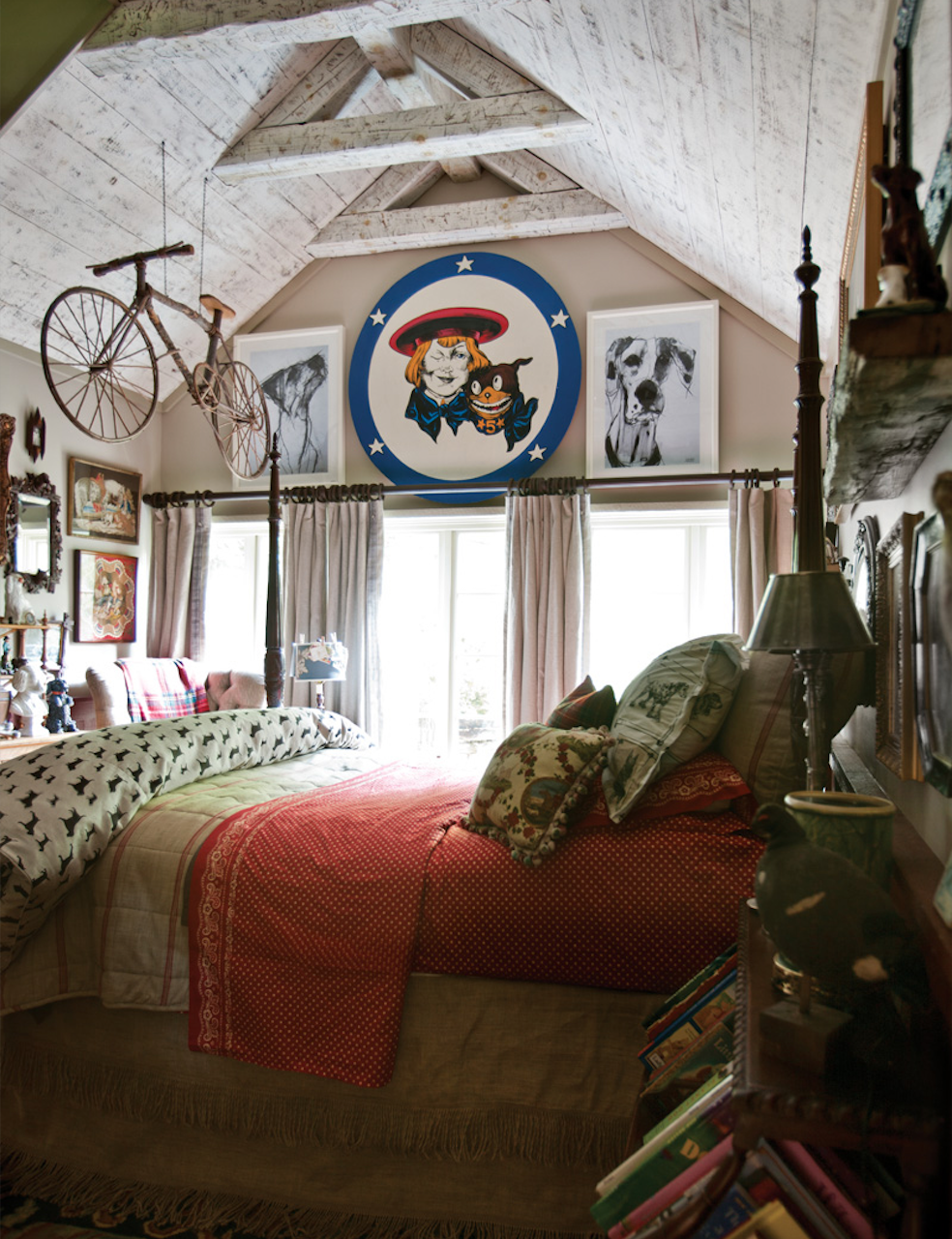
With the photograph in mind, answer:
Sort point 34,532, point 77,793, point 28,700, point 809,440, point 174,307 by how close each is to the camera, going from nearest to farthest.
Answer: point 809,440 < point 77,793 < point 174,307 < point 28,700 < point 34,532

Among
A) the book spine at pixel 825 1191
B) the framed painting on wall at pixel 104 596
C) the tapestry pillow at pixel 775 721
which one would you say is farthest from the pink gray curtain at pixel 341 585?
the book spine at pixel 825 1191

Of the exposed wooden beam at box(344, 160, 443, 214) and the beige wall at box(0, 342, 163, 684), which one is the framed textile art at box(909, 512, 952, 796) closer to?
the beige wall at box(0, 342, 163, 684)

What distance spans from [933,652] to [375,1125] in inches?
57.4

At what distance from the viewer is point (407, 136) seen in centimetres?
445

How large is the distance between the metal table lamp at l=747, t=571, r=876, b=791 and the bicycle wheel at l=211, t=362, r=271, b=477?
288 cm

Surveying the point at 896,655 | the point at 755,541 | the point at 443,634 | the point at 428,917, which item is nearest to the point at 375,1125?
the point at 428,917

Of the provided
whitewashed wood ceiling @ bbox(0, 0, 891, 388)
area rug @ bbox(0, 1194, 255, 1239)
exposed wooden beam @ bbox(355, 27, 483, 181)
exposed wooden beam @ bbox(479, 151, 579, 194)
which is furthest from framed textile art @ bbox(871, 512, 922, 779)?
exposed wooden beam @ bbox(479, 151, 579, 194)

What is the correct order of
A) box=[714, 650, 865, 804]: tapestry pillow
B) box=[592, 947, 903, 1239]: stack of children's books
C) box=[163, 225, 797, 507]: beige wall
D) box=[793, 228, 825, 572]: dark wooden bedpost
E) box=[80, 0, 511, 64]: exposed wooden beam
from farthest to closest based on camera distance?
A: 1. box=[163, 225, 797, 507]: beige wall
2. box=[80, 0, 511, 64]: exposed wooden beam
3. box=[714, 650, 865, 804]: tapestry pillow
4. box=[793, 228, 825, 572]: dark wooden bedpost
5. box=[592, 947, 903, 1239]: stack of children's books

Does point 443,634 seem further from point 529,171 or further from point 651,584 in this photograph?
point 529,171

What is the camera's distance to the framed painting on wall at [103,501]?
17.4 feet

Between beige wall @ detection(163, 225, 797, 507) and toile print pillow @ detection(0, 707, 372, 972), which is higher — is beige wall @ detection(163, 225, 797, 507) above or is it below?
above

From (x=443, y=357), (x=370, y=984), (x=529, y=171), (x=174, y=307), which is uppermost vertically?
(x=529, y=171)

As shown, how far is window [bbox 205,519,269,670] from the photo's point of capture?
589 cm

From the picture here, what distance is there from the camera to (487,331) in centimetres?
546
